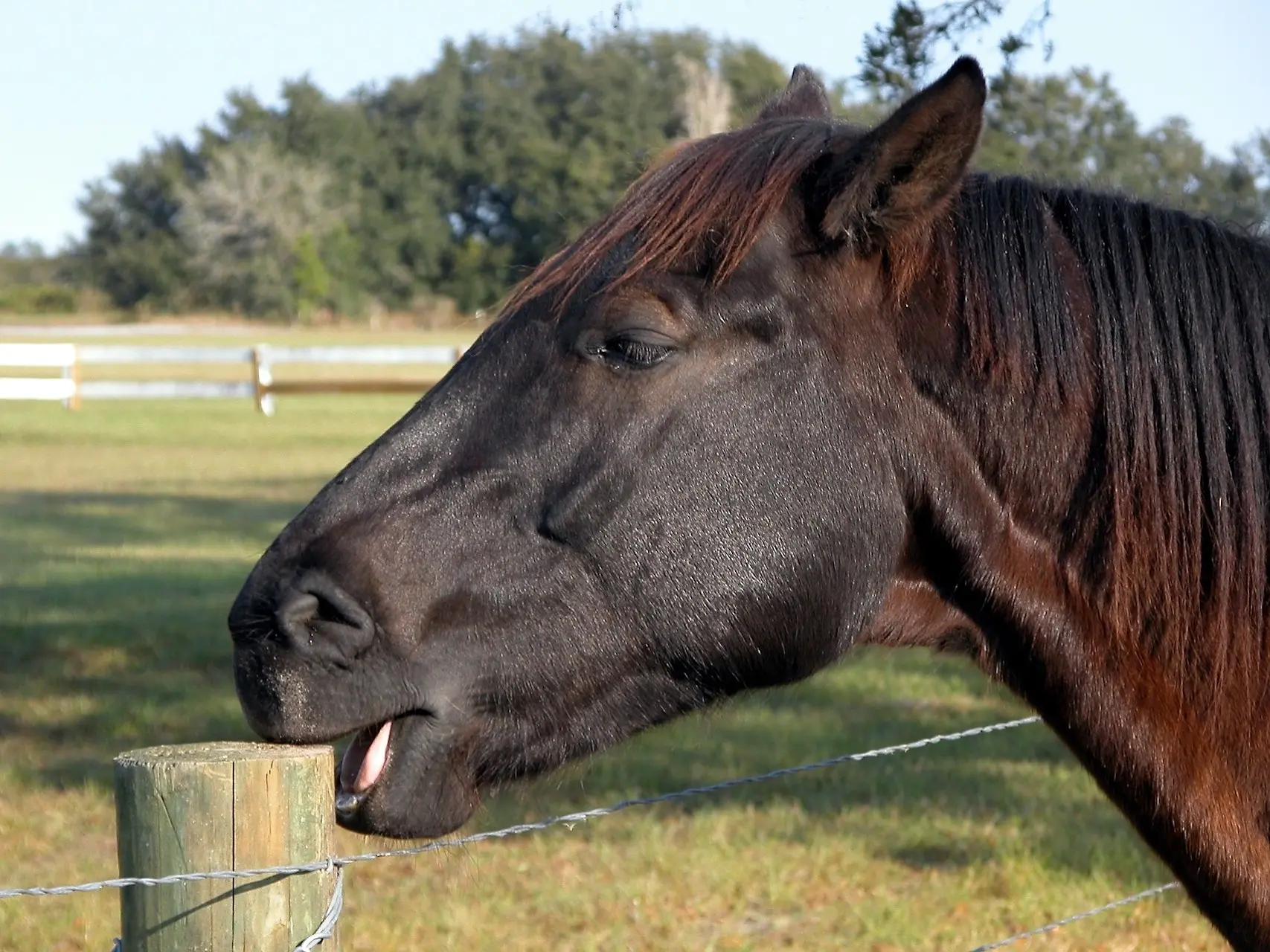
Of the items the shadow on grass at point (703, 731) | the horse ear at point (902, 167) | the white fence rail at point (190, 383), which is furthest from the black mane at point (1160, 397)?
the white fence rail at point (190, 383)

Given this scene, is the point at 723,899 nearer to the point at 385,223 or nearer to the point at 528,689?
the point at 528,689

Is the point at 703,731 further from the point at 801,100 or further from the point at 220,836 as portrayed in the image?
the point at 220,836

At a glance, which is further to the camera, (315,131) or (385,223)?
(315,131)

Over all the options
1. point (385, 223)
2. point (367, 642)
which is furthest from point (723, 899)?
point (385, 223)

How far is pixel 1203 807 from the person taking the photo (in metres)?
2.03

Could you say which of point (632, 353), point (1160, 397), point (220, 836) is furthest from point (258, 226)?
point (1160, 397)

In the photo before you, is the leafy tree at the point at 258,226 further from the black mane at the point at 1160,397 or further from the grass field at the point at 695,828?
the black mane at the point at 1160,397

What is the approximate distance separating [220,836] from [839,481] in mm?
1054

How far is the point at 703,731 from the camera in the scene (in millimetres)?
7051

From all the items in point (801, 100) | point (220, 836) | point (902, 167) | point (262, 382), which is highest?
point (801, 100)

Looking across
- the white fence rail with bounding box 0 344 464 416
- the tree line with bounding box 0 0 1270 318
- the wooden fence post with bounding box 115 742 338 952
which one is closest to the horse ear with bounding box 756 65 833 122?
the wooden fence post with bounding box 115 742 338 952

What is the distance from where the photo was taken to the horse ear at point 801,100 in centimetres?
258

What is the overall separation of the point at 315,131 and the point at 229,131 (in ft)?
13.8

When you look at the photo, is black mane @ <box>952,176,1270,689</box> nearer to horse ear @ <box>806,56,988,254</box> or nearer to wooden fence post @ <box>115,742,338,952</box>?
horse ear @ <box>806,56,988,254</box>
